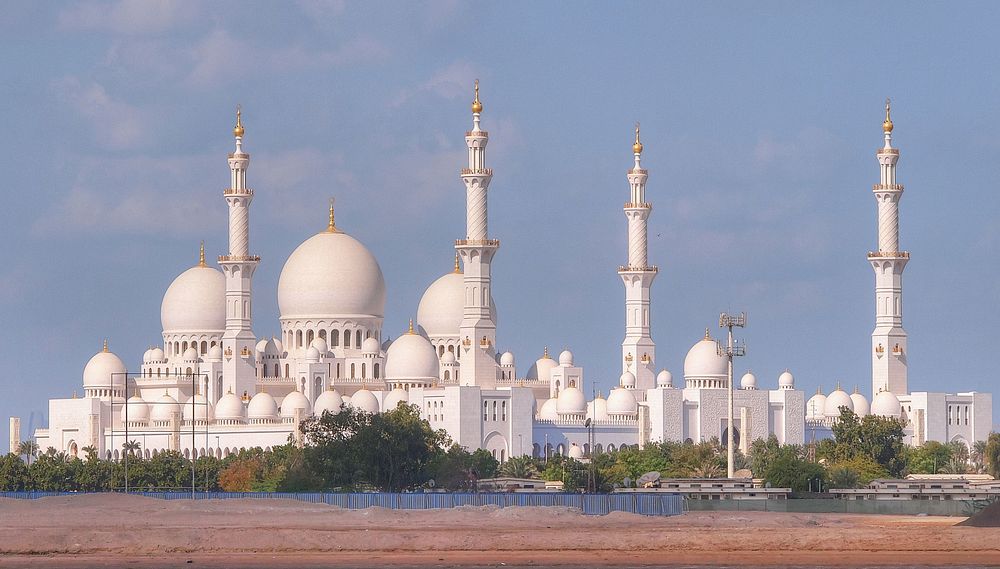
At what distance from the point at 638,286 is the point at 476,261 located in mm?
11375

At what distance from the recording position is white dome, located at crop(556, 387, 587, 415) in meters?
118

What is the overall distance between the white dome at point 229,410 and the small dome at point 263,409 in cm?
55

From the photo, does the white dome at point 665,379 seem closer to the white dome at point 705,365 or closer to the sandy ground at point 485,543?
the white dome at point 705,365

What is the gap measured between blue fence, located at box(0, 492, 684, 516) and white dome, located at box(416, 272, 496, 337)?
53813 mm

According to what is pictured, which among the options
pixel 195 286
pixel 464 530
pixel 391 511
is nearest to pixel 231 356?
pixel 195 286

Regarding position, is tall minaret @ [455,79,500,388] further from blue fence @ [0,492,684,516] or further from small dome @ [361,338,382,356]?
blue fence @ [0,492,684,516]

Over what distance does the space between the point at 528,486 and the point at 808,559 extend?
120 feet

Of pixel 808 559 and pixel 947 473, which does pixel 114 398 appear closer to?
pixel 947 473

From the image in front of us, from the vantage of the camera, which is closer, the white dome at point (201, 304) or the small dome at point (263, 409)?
the small dome at point (263, 409)

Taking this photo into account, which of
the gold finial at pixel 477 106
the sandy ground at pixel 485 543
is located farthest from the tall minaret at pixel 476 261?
the sandy ground at pixel 485 543

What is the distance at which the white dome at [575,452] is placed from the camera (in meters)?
111

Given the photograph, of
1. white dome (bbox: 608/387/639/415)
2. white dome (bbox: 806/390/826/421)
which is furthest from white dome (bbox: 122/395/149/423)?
white dome (bbox: 806/390/826/421)

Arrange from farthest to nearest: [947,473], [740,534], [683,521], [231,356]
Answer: [231,356], [947,473], [683,521], [740,534]

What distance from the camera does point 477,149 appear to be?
111 metres
